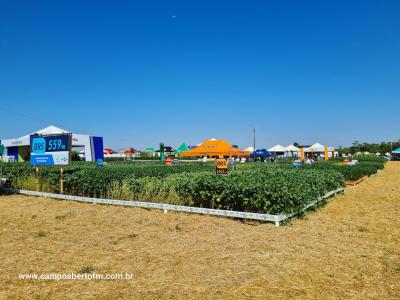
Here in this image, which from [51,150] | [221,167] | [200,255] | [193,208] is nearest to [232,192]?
[193,208]

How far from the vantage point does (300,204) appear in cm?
898

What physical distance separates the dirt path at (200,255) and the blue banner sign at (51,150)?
14.9 ft

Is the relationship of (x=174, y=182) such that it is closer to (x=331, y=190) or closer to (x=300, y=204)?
(x=300, y=204)

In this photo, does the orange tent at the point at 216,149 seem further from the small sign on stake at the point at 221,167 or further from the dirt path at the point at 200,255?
the dirt path at the point at 200,255

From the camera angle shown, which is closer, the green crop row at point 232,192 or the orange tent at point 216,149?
the green crop row at point 232,192

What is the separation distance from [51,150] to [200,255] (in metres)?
10.9

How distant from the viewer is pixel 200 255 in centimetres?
577

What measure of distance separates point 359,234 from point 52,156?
12.0 meters

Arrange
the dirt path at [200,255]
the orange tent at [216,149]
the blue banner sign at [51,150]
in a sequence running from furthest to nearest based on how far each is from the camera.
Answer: the orange tent at [216,149], the blue banner sign at [51,150], the dirt path at [200,255]

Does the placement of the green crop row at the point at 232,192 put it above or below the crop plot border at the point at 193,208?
above

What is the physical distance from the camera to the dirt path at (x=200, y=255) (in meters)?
4.36

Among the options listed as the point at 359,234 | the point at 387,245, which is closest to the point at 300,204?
the point at 359,234

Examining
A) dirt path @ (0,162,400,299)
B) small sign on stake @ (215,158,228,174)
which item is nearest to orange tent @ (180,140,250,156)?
small sign on stake @ (215,158,228,174)

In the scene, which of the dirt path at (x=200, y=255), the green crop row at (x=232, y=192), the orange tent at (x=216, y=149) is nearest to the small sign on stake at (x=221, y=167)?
the green crop row at (x=232, y=192)
